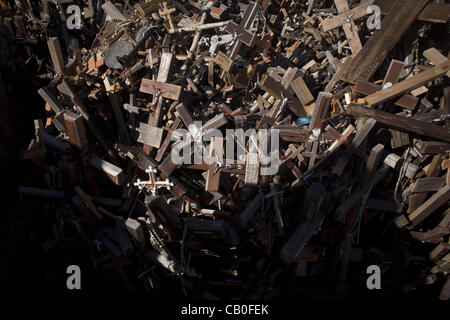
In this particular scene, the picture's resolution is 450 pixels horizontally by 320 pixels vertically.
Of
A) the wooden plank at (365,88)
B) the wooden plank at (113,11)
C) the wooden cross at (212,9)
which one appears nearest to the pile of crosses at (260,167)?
the wooden plank at (365,88)

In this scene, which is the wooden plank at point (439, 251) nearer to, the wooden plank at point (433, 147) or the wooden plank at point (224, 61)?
the wooden plank at point (433, 147)

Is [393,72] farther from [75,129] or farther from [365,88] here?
[75,129]

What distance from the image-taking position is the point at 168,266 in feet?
14.4

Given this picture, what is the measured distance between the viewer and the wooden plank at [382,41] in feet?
16.5

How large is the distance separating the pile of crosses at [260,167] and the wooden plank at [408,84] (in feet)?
0.08

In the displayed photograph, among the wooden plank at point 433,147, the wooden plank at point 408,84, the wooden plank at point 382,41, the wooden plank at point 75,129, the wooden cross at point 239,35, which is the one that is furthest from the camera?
the wooden cross at point 239,35

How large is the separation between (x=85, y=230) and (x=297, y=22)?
5289mm

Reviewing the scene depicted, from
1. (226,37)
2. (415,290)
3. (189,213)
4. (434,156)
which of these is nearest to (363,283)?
(415,290)

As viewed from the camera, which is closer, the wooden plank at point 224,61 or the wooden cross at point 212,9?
the wooden plank at point 224,61

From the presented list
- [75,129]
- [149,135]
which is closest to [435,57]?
[149,135]

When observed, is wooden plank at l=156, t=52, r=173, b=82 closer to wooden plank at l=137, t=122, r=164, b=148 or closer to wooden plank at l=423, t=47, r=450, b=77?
wooden plank at l=137, t=122, r=164, b=148

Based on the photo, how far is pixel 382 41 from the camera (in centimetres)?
512

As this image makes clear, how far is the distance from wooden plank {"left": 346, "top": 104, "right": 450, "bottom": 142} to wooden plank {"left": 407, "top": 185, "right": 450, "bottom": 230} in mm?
815

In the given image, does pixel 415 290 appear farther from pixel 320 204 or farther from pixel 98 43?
pixel 98 43
